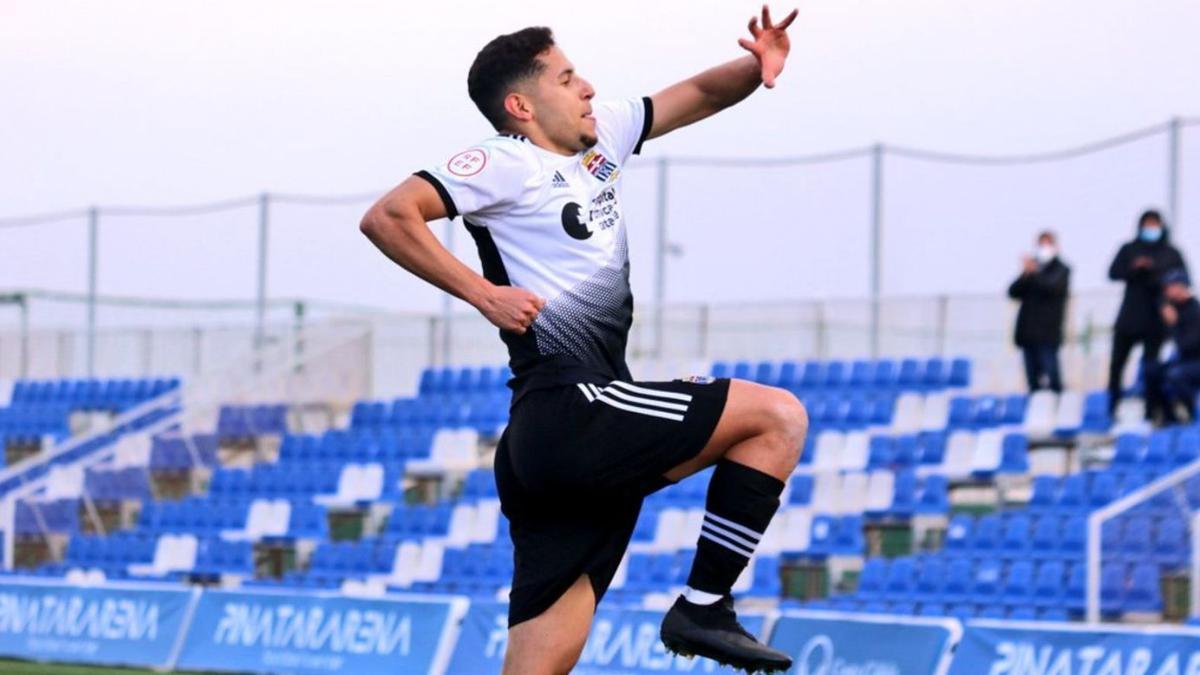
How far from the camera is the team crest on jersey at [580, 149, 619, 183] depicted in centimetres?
606

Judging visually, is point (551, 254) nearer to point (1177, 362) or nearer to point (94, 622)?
point (94, 622)

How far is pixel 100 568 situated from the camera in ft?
65.4

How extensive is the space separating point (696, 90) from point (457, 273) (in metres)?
1.17

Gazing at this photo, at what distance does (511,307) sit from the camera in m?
5.57

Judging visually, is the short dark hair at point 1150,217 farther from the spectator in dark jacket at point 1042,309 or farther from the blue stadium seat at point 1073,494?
the blue stadium seat at point 1073,494

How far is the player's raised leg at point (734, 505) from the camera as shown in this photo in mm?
5695

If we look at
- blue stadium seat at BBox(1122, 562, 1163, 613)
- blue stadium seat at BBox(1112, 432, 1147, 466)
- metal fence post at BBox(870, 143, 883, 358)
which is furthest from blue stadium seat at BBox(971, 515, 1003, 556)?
metal fence post at BBox(870, 143, 883, 358)

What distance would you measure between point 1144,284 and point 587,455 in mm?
10708

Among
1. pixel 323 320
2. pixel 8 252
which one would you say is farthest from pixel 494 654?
pixel 8 252

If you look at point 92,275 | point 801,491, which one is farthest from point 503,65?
point 92,275

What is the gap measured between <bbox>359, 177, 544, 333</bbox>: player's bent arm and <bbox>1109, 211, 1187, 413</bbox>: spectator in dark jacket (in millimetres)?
10722

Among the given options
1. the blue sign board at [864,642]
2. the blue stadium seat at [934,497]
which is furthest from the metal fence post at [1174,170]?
the blue sign board at [864,642]

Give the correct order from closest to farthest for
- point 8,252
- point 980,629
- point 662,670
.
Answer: point 980,629 < point 662,670 < point 8,252

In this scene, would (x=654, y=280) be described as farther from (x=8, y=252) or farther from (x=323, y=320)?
(x=8, y=252)
